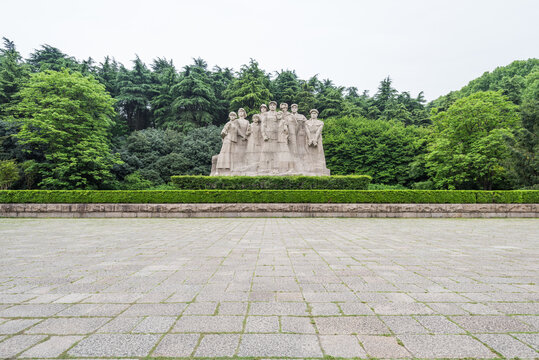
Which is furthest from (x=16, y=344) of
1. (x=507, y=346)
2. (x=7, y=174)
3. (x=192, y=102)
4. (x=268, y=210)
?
(x=192, y=102)

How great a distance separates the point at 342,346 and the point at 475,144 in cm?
2443

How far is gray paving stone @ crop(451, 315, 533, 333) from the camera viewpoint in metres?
1.80

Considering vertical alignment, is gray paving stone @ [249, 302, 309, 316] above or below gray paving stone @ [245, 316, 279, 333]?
below

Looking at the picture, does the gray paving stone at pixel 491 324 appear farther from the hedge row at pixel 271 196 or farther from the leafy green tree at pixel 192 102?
the leafy green tree at pixel 192 102

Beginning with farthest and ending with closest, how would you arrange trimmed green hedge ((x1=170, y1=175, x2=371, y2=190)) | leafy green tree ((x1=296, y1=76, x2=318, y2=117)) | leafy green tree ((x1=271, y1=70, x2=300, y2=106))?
leafy green tree ((x1=271, y1=70, x2=300, y2=106)), leafy green tree ((x1=296, y1=76, x2=318, y2=117)), trimmed green hedge ((x1=170, y1=175, x2=371, y2=190))

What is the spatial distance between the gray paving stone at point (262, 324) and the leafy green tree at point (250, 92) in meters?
30.3

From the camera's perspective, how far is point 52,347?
157 cm

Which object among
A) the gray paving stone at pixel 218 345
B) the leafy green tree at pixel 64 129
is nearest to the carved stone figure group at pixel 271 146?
the leafy green tree at pixel 64 129

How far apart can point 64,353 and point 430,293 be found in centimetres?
292

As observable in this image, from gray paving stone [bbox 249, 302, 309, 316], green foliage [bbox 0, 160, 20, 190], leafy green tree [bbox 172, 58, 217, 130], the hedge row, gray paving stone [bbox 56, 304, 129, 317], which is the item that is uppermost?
leafy green tree [bbox 172, 58, 217, 130]

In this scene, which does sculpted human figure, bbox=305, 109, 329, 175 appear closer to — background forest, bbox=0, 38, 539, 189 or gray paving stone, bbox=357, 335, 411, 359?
background forest, bbox=0, 38, 539, 189

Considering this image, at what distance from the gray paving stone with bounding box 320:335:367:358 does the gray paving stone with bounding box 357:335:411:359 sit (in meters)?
0.05

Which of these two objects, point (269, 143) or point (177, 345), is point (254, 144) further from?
point (177, 345)

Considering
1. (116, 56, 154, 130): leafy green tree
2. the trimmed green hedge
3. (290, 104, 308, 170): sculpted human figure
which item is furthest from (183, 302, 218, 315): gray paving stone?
(116, 56, 154, 130): leafy green tree
